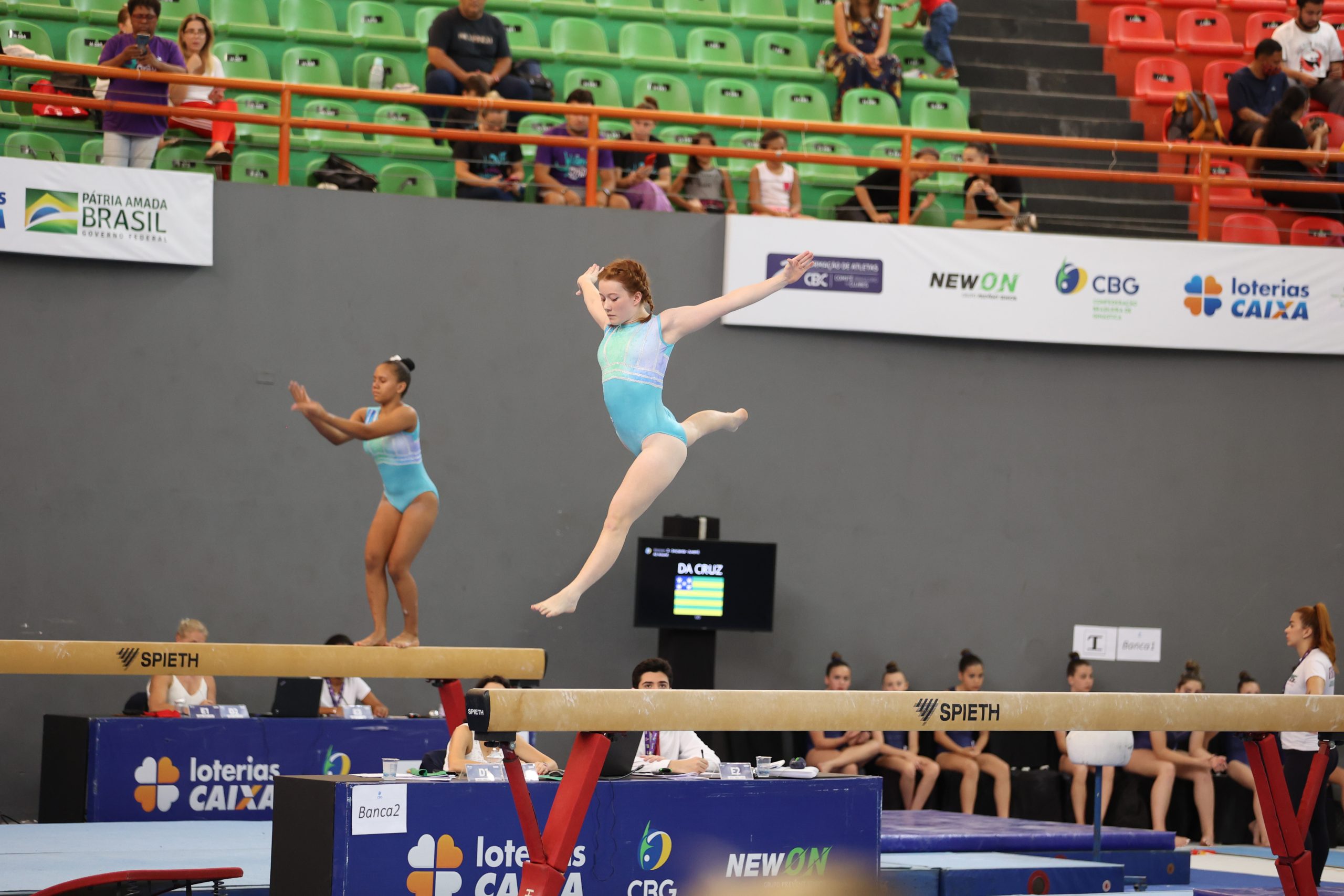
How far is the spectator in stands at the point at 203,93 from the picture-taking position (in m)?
10.8

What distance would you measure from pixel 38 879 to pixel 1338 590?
32.5 ft

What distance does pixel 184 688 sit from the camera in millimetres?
9781

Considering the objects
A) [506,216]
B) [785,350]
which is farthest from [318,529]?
[785,350]

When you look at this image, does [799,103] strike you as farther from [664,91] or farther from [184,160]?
Answer: [184,160]

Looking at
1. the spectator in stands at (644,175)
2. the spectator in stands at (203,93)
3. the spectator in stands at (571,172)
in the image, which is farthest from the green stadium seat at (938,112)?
the spectator in stands at (203,93)

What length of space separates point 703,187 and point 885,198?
1550 millimetres

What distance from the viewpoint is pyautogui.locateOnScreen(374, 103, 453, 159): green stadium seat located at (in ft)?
38.3

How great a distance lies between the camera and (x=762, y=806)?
6852mm

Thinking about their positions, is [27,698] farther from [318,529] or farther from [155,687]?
[318,529]

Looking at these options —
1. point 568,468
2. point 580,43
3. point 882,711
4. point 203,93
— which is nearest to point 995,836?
point 882,711

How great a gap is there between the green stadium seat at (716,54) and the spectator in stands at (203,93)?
13.4 ft

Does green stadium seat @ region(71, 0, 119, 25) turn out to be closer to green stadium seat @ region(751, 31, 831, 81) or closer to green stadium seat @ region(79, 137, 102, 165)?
green stadium seat @ region(79, 137, 102, 165)

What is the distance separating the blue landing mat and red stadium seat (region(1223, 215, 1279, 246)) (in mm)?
5568

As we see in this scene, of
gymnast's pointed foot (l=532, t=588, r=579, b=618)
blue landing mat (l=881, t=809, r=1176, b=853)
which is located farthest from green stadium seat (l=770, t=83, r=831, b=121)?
gymnast's pointed foot (l=532, t=588, r=579, b=618)
